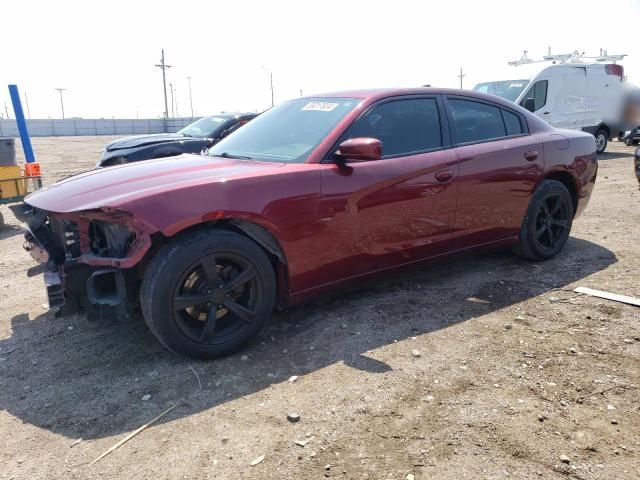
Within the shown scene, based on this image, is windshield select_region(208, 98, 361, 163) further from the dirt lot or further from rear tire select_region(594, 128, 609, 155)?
rear tire select_region(594, 128, 609, 155)

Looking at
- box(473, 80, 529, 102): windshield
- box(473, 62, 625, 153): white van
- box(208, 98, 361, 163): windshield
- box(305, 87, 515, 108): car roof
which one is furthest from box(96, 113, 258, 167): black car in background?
box(473, 80, 529, 102): windshield

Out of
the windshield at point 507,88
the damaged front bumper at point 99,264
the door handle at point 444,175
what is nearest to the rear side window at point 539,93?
the windshield at point 507,88

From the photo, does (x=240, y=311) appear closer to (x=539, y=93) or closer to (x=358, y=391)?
(x=358, y=391)

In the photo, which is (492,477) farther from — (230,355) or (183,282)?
(183,282)

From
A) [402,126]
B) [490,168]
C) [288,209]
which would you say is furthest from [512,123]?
[288,209]

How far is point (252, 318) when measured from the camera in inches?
124

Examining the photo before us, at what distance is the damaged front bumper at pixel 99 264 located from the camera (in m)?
2.80

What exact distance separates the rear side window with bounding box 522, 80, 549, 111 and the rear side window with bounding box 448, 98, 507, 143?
30.4ft

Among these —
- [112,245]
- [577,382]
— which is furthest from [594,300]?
[112,245]

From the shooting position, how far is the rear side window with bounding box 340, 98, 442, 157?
12.0ft

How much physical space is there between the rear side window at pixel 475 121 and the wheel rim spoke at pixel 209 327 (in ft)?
7.71

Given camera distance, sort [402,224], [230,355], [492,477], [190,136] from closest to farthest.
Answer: [492,477]
[230,355]
[402,224]
[190,136]

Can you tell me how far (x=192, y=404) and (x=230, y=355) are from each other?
0.51 metres

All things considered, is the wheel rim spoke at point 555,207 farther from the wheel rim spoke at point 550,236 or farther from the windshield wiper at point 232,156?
the windshield wiper at point 232,156
